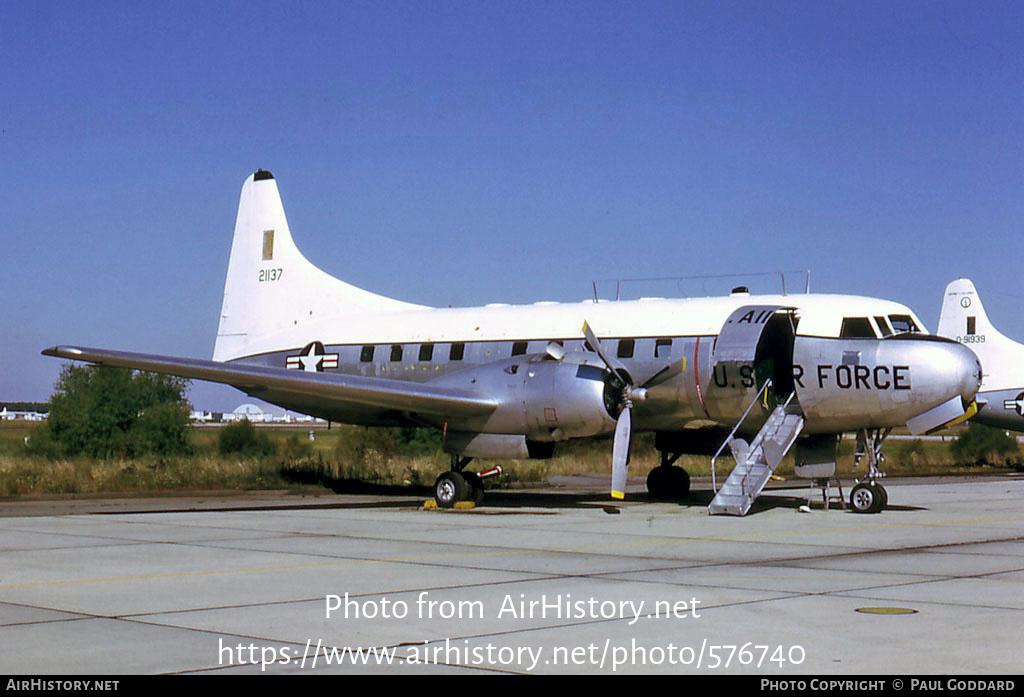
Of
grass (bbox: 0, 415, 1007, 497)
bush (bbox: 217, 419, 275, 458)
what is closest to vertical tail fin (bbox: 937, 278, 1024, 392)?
grass (bbox: 0, 415, 1007, 497)

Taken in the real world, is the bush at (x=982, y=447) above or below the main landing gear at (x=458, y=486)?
above

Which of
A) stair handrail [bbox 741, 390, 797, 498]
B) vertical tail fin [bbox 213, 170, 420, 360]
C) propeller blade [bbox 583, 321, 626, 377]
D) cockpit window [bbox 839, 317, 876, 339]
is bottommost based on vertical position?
stair handrail [bbox 741, 390, 797, 498]

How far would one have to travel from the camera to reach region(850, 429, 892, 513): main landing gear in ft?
63.4

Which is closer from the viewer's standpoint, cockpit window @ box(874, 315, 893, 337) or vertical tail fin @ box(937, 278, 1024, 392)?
cockpit window @ box(874, 315, 893, 337)

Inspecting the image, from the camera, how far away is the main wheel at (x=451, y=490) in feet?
68.5

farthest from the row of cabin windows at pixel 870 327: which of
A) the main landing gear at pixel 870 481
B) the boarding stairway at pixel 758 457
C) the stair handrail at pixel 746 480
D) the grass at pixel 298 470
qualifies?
the grass at pixel 298 470

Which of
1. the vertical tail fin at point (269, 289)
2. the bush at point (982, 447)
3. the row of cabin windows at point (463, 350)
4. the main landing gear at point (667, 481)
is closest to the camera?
the row of cabin windows at point (463, 350)

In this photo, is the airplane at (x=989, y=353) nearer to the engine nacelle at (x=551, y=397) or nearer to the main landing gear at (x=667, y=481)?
the main landing gear at (x=667, y=481)

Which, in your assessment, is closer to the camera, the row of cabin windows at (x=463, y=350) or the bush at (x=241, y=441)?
the row of cabin windows at (x=463, y=350)

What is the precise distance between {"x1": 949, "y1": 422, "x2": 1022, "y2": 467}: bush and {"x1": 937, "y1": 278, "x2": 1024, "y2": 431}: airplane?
7112mm

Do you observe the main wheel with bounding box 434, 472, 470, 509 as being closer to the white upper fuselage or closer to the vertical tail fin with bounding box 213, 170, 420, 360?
the white upper fuselage

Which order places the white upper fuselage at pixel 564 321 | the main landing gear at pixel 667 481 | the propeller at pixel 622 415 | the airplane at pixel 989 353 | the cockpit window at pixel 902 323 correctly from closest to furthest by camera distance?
the propeller at pixel 622 415 < the cockpit window at pixel 902 323 < the white upper fuselage at pixel 564 321 < the main landing gear at pixel 667 481 < the airplane at pixel 989 353

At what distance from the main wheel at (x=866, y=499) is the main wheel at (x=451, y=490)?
688 cm
